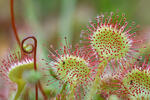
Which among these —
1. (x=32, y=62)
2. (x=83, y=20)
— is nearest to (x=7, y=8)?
(x=83, y=20)

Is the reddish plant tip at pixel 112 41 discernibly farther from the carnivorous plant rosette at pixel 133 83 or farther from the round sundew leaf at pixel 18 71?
the round sundew leaf at pixel 18 71

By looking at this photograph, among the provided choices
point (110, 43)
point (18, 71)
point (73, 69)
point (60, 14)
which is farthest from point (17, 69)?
Result: point (60, 14)

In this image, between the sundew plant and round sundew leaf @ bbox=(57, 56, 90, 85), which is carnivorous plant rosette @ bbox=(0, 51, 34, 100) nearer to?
the sundew plant

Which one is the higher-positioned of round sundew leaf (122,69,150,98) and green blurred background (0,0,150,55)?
green blurred background (0,0,150,55)

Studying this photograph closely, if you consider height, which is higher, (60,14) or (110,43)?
(60,14)

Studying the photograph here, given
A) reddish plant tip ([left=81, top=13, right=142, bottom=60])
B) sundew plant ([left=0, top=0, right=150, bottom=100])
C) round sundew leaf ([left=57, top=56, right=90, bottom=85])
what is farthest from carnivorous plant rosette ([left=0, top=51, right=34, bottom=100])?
reddish plant tip ([left=81, top=13, right=142, bottom=60])

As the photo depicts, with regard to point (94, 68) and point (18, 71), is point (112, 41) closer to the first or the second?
point (94, 68)
